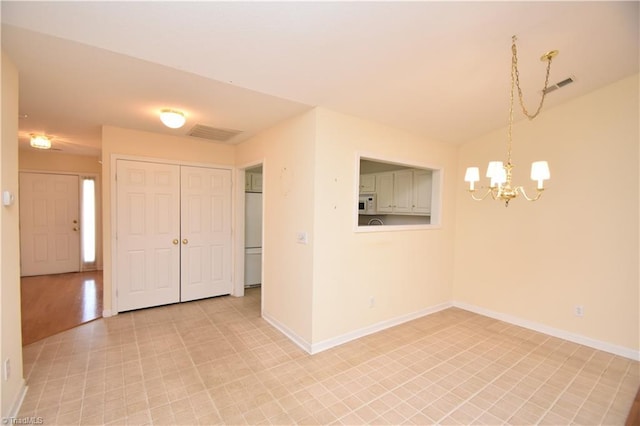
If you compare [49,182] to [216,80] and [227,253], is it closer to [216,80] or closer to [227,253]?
[227,253]

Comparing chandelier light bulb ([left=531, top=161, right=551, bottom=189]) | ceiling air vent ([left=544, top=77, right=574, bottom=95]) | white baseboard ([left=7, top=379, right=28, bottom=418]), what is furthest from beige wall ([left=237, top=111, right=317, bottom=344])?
ceiling air vent ([left=544, top=77, right=574, bottom=95])

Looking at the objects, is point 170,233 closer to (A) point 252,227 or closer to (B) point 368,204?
(A) point 252,227

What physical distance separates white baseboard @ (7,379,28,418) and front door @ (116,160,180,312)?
168cm

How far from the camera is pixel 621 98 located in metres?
2.97

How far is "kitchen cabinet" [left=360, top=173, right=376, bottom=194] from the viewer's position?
212 inches

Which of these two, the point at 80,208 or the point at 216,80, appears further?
the point at 80,208

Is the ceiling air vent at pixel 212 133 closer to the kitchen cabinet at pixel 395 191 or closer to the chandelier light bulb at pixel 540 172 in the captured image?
the kitchen cabinet at pixel 395 191

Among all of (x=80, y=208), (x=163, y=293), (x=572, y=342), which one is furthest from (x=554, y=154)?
(x=80, y=208)

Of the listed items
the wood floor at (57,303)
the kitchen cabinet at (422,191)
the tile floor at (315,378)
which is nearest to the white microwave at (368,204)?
the kitchen cabinet at (422,191)

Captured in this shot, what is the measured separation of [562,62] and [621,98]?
107cm

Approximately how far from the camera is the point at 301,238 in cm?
307

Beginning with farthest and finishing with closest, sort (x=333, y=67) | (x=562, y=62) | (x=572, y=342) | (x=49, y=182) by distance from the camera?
1. (x=49, y=182)
2. (x=572, y=342)
3. (x=562, y=62)
4. (x=333, y=67)

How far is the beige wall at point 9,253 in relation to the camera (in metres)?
1.83

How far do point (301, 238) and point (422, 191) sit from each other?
2417 mm
